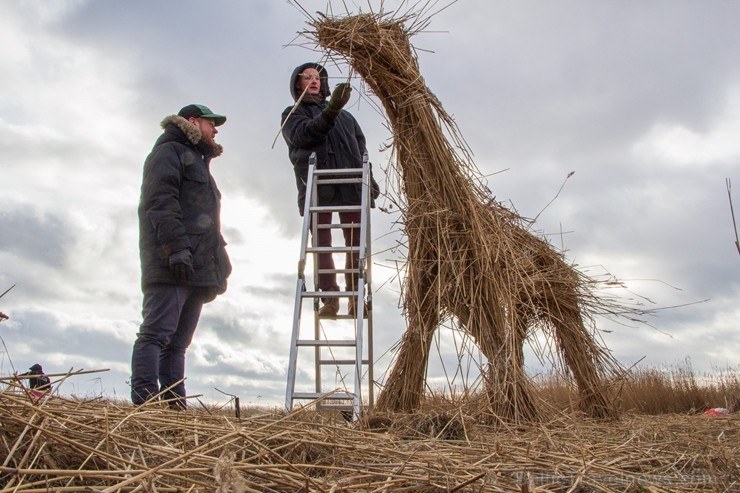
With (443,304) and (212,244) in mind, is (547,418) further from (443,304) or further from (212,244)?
(212,244)

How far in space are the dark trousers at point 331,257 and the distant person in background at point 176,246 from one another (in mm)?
829

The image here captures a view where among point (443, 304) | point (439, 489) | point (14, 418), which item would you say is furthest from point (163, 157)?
point (439, 489)

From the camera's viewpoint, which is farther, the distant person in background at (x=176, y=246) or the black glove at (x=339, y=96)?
the black glove at (x=339, y=96)

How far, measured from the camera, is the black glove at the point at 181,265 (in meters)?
4.09

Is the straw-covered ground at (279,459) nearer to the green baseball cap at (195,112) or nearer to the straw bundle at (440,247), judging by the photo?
the straw bundle at (440,247)

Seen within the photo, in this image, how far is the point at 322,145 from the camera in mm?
5441

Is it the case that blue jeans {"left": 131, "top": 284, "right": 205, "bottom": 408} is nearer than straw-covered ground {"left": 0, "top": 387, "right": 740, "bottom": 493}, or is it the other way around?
straw-covered ground {"left": 0, "top": 387, "right": 740, "bottom": 493}

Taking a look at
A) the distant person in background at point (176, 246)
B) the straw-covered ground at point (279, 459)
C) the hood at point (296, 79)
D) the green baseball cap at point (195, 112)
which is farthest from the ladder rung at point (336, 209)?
the straw-covered ground at point (279, 459)

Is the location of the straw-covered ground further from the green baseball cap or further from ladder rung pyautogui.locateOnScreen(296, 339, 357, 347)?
the green baseball cap

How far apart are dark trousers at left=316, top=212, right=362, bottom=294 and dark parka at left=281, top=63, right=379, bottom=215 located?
0.11m

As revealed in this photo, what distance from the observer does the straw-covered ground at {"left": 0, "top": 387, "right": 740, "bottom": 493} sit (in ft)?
5.68

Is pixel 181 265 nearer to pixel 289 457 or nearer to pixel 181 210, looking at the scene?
pixel 181 210

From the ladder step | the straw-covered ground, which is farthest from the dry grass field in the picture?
the ladder step

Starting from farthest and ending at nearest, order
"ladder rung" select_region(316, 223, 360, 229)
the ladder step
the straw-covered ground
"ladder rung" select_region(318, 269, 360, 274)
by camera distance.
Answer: "ladder rung" select_region(316, 223, 360, 229) → "ladder rung" select_region(318, 269, 360, 274) → the ladder step → the straw-covered ground
